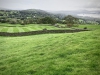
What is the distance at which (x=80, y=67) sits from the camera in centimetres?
1104

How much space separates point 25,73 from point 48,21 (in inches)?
4763

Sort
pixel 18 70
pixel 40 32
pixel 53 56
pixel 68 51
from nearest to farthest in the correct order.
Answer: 1. pixel 18 70
2. pixel 53 56
3. pixel 68 51
4. pixel 40 32

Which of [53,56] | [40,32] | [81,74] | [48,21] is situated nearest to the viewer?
[81,74]

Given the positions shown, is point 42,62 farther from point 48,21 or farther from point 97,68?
point 48,21

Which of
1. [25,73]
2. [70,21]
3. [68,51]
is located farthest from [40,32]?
[70,21]

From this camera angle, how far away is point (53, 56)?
1399cm

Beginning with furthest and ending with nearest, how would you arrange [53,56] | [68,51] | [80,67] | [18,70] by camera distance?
[68,51], [53,56], [18,70], [80,67]

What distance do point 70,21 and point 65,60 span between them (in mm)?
92213

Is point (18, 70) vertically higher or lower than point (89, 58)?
lower

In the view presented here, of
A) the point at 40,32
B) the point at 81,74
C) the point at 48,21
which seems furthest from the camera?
the point at 48,21

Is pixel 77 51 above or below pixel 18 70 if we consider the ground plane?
above

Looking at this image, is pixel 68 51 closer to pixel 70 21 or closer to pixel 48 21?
pixel 70 21

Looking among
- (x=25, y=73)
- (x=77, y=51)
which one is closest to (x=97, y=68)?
(x=77, y=51)

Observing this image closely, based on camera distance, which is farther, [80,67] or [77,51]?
[77,51]
